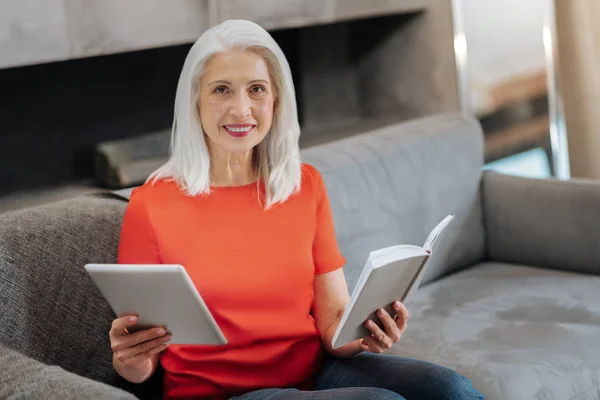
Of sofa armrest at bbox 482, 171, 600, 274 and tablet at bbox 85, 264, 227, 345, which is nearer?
tablet at bbox 85, 264, 227, 345

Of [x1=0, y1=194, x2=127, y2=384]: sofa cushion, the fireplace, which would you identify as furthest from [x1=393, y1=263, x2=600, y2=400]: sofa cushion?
the fireplace

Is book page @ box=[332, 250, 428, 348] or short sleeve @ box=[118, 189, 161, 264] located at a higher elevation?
short sleeve @ box=[118, 189, 161, 264]

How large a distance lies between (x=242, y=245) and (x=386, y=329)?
0.29 metres

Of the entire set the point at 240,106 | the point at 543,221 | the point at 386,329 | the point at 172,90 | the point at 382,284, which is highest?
the point at 240,106

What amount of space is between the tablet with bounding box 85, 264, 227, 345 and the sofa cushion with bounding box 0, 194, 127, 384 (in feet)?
1.06

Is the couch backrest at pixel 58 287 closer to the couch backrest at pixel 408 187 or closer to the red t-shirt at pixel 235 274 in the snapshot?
the red t-shirt at pixel 235 274

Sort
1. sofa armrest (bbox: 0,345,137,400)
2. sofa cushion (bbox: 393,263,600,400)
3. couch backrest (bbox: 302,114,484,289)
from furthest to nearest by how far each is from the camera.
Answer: couch backrest (bbox: 302,114,484,289) < sofa cushion (bbox: 393,263,600,400) < sofa armrest (bbox: 0,345,137,400)

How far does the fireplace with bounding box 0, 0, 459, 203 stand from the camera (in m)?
3.04

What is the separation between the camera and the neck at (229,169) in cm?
172

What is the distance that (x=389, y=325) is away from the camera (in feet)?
5.35

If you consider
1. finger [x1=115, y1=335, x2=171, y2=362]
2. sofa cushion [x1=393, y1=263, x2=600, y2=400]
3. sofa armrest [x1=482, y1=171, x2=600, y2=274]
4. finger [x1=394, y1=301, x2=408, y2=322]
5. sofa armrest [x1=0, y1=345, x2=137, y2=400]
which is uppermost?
finger [x1=115, y1=335, x2=171, y2=362]

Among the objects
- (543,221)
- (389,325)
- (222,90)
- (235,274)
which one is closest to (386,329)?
(389,325)

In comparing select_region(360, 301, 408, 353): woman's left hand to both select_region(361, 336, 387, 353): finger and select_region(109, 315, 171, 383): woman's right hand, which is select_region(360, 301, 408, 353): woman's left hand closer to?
select_region(361, 336, 387, 353): finger

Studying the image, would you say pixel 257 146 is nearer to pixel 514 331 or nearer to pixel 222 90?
pixel 222 90
